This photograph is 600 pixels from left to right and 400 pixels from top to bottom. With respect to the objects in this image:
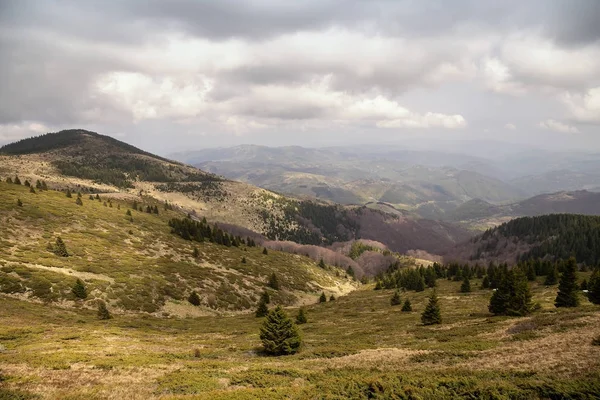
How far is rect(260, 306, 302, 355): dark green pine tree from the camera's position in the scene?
3247 cm

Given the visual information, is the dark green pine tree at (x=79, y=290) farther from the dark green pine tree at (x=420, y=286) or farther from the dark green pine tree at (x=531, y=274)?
the dark green pine tree at (x=531, y=274)

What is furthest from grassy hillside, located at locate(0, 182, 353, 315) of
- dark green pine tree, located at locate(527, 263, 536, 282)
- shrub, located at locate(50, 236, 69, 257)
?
dark green pine tree, located at locate(527, 263, 536, 282)

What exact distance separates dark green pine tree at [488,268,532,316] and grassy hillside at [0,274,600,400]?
21.5 feet

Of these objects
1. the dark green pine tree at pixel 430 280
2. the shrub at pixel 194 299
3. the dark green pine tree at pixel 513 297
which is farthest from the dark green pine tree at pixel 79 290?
the dark green pine tree at pixel 430 280

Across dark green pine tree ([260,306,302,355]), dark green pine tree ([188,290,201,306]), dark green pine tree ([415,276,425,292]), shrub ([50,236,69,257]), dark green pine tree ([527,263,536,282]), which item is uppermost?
shrub ([50,236,69,257])

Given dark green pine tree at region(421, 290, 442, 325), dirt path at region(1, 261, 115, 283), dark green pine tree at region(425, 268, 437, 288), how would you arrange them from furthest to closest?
1. dark green pine tree at region(425, 268, 437, 288)
2. dirt path at region(1, 261, 115, 283)
3. dark green pine tree at region(421, 290, 442, 325)

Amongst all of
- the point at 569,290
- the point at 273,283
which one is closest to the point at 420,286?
the point at 273,283

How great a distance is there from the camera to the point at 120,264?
238ft

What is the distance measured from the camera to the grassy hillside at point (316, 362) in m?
17.7

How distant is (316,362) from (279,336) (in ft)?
21.0

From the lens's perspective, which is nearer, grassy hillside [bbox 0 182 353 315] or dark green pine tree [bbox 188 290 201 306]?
grassy hillside [bbox 0 182 353 315]

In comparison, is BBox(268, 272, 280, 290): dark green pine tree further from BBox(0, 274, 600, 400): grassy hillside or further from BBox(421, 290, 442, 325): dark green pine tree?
BBox(421, 290, 442, 325): dark green pine tree

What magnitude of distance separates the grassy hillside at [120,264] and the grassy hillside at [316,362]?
1393 centimetres

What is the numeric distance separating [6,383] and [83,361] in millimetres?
5970
